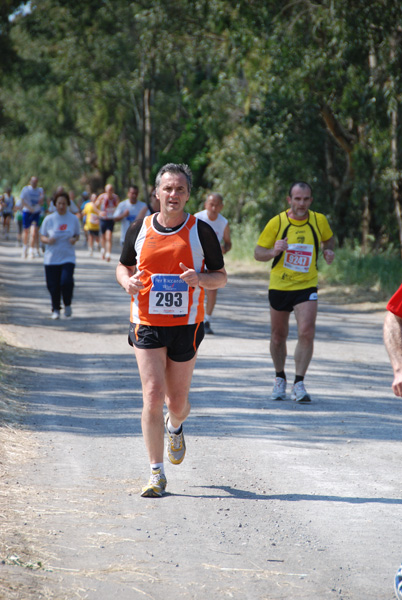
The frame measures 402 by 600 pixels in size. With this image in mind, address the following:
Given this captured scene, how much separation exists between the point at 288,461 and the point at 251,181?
57.5 ft

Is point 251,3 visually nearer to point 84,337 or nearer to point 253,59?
point 253,59

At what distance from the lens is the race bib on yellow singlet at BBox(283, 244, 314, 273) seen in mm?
8664

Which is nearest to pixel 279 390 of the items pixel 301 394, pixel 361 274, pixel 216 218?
pixel 301 394

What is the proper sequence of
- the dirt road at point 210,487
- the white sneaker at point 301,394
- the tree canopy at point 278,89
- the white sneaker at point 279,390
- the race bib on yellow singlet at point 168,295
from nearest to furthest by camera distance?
the dirt road at point 210,487, the race bib on yellow singlet at point 168,295, the white sneaker at point 301,394, the white sneaker at point 279,390, the tree canopy at point 278,89

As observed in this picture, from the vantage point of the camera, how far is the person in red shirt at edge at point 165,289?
550cm

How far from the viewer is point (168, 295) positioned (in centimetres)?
550

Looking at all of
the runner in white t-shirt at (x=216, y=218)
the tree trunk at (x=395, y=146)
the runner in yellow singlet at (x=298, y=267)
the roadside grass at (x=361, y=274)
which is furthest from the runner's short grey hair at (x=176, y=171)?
the roadside grass at (x=361, y=274)

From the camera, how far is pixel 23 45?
48.4 metres

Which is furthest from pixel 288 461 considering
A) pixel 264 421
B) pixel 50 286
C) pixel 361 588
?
pixel 50 286

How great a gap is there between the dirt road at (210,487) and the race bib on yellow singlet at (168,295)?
45.8 inches

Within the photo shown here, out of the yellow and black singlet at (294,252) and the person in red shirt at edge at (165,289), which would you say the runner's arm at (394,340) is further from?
the yellow and black singlet at (294,252)

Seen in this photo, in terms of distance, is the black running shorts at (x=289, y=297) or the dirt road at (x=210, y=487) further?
the black running shorts at (x=289, y=297)

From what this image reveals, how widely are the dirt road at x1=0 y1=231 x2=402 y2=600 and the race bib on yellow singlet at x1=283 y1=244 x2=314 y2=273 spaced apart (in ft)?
4.35

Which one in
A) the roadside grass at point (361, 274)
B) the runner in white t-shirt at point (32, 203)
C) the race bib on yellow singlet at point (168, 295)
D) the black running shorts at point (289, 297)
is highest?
the race bib on yellow singlet at point (168, 295)
